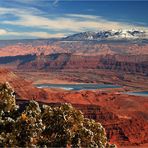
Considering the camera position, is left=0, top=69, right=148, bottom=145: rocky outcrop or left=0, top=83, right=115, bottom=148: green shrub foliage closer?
left=0, top=83, right=115, bottom=148: green shrub foliage

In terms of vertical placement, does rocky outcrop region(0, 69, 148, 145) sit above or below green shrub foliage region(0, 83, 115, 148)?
below

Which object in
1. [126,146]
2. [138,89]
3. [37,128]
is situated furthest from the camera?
[138,89]

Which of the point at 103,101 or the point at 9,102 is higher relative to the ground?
the point at 9,102

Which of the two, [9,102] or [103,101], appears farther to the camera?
[103,101]

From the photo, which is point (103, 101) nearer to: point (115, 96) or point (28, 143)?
point (115, 96)

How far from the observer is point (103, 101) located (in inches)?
4289

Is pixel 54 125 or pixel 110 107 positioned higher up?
pixel 54 125

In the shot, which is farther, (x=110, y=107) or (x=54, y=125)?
(x=110, y=107)

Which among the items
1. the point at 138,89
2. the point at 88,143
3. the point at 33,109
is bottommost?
the point at 138,89

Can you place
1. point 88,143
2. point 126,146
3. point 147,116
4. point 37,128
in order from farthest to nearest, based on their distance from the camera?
point 147,116 < point 126,146 < point 88,143 < point 37,128

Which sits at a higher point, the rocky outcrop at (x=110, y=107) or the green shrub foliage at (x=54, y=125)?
the green shrub foliage at (x=54, y=125)

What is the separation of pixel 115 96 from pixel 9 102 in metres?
93.4

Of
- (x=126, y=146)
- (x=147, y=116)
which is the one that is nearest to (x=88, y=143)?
(x=126, y=146)

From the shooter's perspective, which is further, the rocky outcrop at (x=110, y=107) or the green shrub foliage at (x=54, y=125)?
the rocky outcrop at (x=110, y=107)
